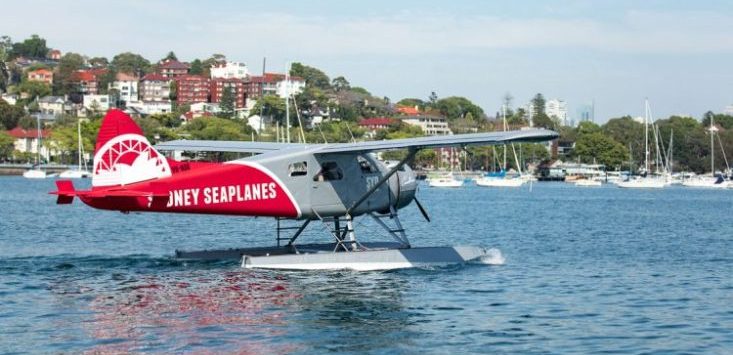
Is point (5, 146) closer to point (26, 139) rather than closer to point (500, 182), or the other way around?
point (26, 139)

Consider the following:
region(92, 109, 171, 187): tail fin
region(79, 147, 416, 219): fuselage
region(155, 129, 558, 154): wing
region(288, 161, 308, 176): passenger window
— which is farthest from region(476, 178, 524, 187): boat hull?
region(92, 109, 171, 187): tail fin

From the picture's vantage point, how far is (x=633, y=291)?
2156 cm

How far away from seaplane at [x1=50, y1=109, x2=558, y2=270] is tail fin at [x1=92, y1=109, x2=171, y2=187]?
0.02 metres

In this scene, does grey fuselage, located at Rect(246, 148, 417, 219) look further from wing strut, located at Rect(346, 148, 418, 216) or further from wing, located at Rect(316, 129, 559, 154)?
wing, located at Rect(316, 129, 559, 154)

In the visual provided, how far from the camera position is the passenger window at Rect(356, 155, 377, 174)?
2444cm

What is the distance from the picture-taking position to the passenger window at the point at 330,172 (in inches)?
937

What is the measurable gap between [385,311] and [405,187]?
23.0 feet

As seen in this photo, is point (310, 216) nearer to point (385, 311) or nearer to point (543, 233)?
point (385, 311)

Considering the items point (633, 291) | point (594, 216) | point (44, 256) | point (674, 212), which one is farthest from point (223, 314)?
point (674, 212)

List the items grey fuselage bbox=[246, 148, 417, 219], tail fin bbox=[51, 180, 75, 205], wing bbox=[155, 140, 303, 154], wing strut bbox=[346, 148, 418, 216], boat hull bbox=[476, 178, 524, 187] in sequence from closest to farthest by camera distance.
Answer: tail fin bbox=[51, 180, 75, 205] < grey fuselage bbox=[246, 148, 417, 219] < wing strut bbox=[346, 148, 418, 216] < wing bbox=[155, 140, 303, 154] < boat hull bbox=[476, 178, 524, 187]

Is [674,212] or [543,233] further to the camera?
[674,212]

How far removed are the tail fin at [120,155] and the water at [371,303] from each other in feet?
6.19

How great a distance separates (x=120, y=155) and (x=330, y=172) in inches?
170

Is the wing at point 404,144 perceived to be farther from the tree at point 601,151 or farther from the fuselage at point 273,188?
the tree at point 601,151
